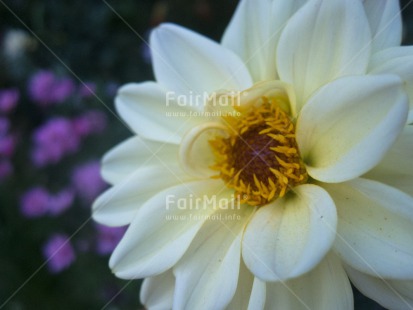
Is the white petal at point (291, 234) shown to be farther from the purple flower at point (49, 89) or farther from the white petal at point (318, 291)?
the purple flower at point (49, 89)

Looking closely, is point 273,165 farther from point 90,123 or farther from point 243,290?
point 90,123

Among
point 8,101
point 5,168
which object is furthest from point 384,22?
point 8,101

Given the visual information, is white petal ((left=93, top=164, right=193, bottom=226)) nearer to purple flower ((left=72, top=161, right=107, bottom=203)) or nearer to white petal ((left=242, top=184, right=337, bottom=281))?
white petal ((left=242, top=184, right=337, bottom=281))

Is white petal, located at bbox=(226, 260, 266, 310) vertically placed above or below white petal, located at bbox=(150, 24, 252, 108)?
below

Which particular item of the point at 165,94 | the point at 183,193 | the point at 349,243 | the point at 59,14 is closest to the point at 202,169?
the point at 183,193

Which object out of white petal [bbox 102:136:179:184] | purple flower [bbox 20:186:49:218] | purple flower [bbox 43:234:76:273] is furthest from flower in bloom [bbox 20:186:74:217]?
white petal [bbox 102:136:179:184]

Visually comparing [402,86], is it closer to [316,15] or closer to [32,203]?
[316,15]

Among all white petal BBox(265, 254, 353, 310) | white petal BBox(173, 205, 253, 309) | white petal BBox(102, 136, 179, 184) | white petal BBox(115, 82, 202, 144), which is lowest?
white petal BBox(265, 254, 353, 310)
